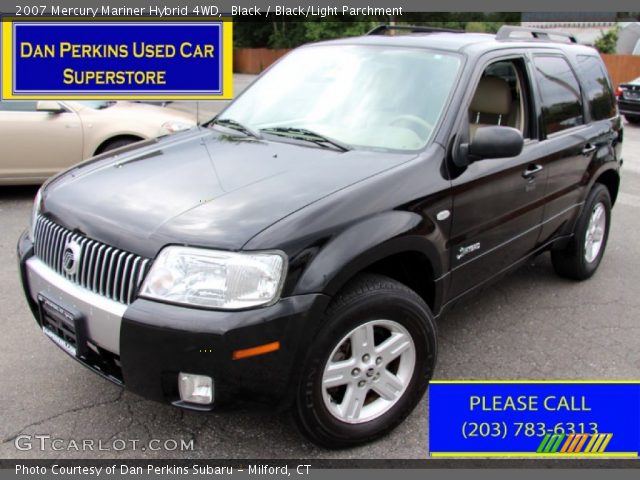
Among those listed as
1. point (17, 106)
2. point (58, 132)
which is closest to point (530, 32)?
point (58, 132)

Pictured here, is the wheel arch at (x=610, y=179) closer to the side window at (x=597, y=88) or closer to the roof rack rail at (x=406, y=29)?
the side window at (x=597, y=88)

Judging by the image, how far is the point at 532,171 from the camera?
384 cm

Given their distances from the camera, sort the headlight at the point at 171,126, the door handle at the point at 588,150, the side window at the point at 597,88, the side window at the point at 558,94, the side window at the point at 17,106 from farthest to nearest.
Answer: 1. the headlight at the point at 171,126
2. the side window at the point at 17,106
3. the side window at the point at 597,88
4. the door handle at the point at 588,150
5. the side window at the point at 558,94

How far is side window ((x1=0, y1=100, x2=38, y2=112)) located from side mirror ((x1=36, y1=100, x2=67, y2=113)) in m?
0.06

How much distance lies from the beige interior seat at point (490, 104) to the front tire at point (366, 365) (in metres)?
1.34

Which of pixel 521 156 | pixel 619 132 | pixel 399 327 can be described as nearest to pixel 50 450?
pixel 399 327

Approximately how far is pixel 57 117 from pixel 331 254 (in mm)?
5615

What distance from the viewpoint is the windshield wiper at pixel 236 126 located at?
142 inches

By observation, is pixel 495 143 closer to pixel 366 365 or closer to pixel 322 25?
pixel 366 365

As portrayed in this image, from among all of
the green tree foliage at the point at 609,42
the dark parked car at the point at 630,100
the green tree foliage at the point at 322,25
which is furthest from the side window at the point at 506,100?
the green tree foliage at the point at 322,25

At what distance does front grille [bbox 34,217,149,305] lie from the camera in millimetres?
2535

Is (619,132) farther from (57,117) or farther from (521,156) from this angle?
(57,117)

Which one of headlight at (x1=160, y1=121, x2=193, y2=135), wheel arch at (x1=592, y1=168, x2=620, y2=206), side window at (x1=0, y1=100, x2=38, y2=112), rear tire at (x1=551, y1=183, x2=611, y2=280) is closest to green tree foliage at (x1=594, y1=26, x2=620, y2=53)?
headlight at (x1=160, y1=121, x2=193, y2=135)

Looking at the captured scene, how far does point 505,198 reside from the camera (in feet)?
11.9
